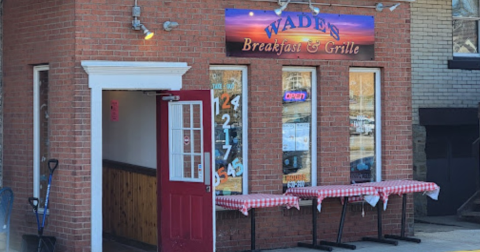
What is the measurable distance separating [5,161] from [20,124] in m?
0.66

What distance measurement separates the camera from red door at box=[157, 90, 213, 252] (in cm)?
1086

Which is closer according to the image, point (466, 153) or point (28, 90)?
point (28, 90)

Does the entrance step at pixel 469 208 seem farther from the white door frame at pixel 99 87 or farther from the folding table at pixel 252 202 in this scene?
the white door frame at pixel 99 87

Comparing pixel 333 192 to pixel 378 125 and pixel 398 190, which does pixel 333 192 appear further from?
pixel 378 125

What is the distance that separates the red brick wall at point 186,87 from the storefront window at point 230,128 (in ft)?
0.49

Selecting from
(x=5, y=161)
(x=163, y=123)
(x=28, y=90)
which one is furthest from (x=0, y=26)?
(x=163, y=123)

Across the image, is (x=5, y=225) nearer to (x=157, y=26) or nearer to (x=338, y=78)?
(x=157, y=26)

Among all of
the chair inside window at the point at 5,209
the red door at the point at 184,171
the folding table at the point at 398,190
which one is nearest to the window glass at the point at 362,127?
the folding table at the point at 398,190

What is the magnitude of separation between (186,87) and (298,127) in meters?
2.03

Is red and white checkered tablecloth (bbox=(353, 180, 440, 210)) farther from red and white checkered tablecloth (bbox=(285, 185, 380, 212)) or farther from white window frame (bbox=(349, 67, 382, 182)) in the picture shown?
white window frame (bbox=(349, 67, 382, 182))

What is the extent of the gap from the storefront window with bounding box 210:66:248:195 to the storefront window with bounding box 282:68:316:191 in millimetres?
700

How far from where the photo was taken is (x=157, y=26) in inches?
444

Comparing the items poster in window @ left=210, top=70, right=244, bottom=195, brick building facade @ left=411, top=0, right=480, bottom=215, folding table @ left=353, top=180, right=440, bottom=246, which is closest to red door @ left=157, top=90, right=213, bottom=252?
poster in window @ left=210, top=70, right=244, bottom=195

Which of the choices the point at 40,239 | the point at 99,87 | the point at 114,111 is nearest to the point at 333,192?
the point at 99,87
